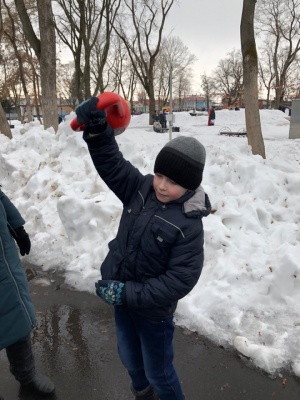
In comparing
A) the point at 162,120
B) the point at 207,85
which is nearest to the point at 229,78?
the point at 207,85

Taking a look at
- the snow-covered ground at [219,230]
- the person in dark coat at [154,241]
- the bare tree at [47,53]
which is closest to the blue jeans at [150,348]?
the person in dark coat at [154,241]

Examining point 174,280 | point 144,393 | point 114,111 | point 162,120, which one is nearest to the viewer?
point 174,280

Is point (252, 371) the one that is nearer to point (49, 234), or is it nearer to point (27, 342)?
point (27, 342)

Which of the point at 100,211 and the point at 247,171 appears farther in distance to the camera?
the point at 247,171

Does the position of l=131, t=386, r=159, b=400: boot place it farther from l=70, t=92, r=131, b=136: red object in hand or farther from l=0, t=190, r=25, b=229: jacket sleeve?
l=70, t=92, r=131, b=136: red object in hand

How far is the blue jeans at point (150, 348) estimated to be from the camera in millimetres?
1983

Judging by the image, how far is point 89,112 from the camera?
180 centimetres

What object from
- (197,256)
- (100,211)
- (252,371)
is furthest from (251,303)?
(100,211)

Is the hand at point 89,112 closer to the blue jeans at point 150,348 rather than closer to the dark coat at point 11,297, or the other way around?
the dark coat at point 11,297

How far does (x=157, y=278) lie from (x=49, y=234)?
349 centimetres

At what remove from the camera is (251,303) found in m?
3.33

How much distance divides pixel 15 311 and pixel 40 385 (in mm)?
695

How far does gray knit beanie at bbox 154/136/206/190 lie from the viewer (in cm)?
182

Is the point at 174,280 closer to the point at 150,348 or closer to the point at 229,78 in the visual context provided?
the point at 150,348
